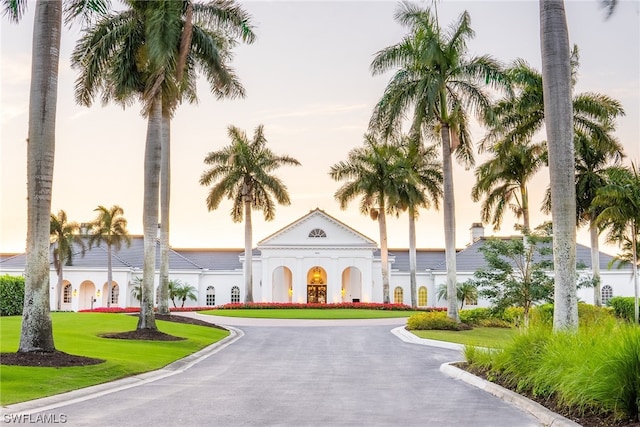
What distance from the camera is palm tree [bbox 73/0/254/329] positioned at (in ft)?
64.5

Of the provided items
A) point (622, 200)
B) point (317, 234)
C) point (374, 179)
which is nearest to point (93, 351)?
point (622, 200)

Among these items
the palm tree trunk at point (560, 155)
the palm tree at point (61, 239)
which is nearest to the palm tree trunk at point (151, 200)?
the palm tree trunk at point (560, 155)

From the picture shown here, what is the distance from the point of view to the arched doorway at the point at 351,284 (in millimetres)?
55331

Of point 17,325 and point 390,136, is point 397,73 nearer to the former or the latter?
point 390,136

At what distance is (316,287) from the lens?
54406mm

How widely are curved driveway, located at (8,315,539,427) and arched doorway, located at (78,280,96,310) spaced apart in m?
38.5

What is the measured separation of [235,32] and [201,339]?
1141cm

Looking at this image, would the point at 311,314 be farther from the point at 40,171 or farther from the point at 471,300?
the point at 40,171

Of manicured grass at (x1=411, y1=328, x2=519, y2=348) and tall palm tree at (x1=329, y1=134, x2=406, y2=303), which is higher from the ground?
tall palm tree at (x1=329, y1=134, x2=406, y2=303)

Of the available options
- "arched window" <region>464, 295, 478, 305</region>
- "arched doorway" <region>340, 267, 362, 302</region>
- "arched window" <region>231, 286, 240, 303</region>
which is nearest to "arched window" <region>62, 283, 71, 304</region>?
"arched window" <region>231, 286, 240, 303</region>

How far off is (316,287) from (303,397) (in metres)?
44.5

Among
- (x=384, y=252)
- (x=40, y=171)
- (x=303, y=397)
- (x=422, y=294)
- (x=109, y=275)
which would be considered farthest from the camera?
(x=422, y=294)

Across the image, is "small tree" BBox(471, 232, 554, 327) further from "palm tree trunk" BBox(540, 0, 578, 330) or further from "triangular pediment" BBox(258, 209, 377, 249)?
"triangular pediment" BBox(258, 209, 377, 249)

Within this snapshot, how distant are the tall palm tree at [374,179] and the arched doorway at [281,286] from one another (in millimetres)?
12646
